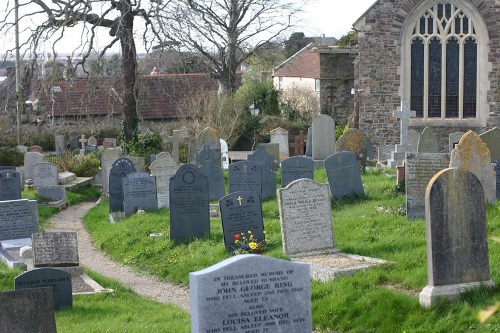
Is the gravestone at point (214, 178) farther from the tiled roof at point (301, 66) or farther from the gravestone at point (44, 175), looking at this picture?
the tiled roof at point (301, 66)

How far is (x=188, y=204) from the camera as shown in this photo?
13828 millimetres

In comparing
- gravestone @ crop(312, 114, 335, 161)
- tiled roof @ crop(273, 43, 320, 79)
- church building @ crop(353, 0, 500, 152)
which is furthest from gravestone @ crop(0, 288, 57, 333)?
tiled roof @ crop(273, 43, 320, 79)

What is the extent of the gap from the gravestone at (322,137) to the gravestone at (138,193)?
21.9 feet

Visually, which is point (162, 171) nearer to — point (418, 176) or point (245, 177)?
point (245, 177)

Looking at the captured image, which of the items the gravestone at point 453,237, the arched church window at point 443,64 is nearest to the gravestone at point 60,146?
the arched church window at point 443,64

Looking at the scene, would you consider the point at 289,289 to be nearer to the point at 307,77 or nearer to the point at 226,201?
the point at 226,201

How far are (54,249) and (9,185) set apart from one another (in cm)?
616

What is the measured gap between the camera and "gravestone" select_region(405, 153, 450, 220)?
1339cm

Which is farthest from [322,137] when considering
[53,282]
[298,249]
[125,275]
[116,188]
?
[53,282]

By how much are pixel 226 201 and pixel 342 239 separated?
1687 millimetres

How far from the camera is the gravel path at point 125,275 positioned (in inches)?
458

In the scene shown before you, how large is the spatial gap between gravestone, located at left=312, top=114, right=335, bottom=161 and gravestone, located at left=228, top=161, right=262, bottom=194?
235 inches

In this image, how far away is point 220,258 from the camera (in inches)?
492

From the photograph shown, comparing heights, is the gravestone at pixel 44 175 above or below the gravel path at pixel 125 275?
above
